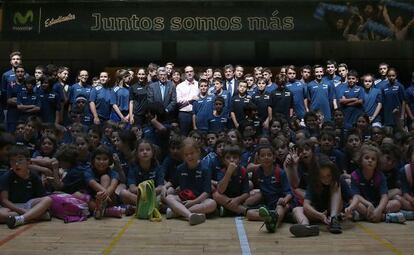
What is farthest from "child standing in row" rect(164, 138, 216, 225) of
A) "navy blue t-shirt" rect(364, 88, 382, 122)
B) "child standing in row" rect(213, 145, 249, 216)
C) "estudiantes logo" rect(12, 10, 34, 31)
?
"estudiantes logo" rect(12, 10, 34, 31)

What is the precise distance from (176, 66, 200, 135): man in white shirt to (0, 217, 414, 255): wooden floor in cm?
375

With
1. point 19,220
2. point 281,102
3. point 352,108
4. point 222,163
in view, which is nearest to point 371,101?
point 352,108

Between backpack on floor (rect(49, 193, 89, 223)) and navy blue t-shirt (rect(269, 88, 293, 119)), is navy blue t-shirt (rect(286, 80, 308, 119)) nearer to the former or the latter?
navy blue t-shirt (rect(269, 88, 293, 119))

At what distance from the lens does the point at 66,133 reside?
29.3 feet

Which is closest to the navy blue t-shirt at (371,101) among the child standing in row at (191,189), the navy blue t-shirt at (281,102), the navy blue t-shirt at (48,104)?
the navy blue t-shirt at (281,102)

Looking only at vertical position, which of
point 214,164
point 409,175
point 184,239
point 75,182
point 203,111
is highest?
point 203,111

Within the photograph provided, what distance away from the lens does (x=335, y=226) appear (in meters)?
5.41

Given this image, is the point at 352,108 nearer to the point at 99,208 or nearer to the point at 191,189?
the point at 191,189

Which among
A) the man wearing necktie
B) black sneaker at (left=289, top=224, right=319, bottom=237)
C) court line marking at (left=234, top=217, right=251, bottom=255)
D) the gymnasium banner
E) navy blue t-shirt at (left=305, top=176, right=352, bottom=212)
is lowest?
court line marking at (left=234, top=217, right=251, bottom=255)

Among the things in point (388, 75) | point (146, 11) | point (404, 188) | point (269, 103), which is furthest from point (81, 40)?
point (404, 188)

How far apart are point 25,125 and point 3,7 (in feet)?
21.6

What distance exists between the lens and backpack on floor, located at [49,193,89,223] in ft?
20.2

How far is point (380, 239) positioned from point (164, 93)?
216 inches

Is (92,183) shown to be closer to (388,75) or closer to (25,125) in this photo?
(25,125)
